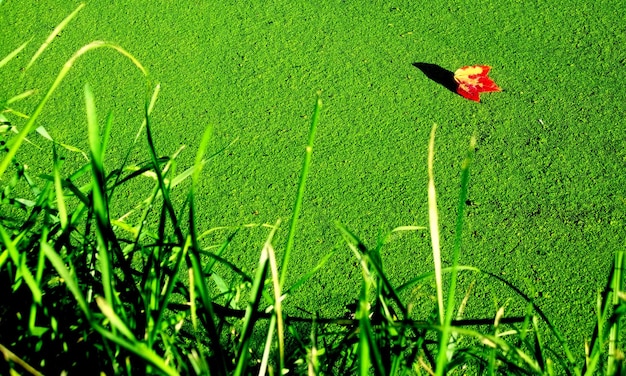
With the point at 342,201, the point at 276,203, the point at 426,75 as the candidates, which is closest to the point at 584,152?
the point at 426,75

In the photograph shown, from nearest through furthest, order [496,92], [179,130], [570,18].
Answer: [179,130]
[496,92]
[570,18]

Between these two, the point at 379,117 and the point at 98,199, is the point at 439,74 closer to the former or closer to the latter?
the point at 379,117

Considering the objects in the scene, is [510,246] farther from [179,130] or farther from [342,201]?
[179,130]

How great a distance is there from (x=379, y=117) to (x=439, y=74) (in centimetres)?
32

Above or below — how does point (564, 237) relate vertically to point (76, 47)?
below

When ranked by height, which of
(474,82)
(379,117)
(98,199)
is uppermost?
(474,82)

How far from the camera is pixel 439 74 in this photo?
2.29 m

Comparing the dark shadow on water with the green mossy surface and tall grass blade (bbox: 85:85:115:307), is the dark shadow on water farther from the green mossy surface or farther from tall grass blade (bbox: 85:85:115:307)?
tall grass blade (bbox: 85:85:115:307)

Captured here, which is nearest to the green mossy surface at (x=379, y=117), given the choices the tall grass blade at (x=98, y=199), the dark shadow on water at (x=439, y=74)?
the dark shadow on water at (x=439, y=74)

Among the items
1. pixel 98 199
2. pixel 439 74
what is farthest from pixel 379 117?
pixel 98 199

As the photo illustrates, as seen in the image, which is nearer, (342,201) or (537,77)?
(342,201)

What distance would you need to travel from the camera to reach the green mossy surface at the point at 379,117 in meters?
1.80

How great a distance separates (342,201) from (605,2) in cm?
154

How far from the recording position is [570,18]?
2537 mm
